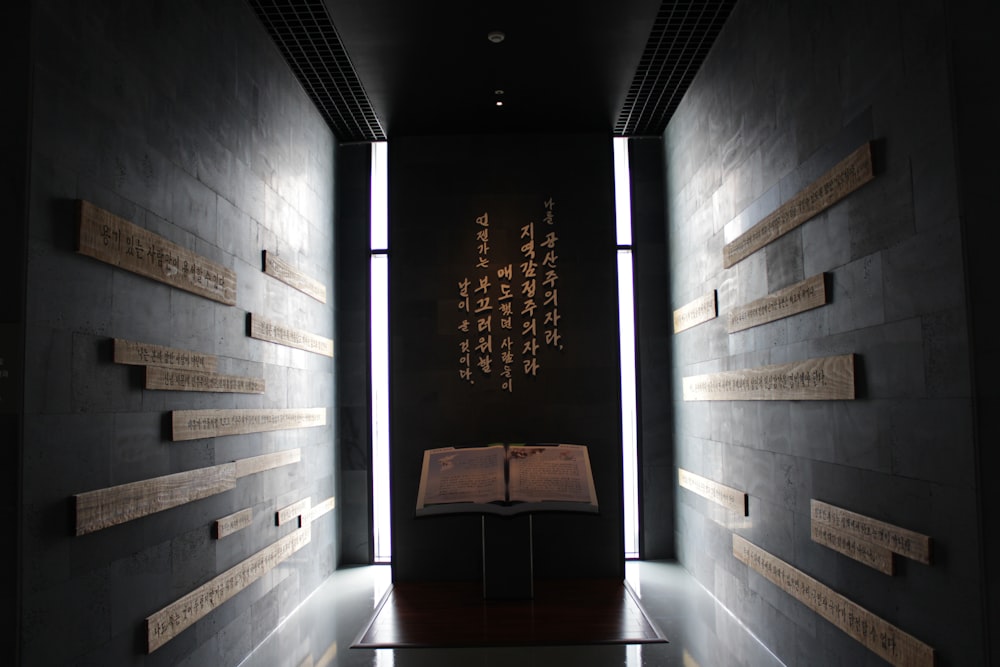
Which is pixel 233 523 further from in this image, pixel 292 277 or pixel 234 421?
pixel 292 277

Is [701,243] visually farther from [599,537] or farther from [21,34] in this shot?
[21,34]

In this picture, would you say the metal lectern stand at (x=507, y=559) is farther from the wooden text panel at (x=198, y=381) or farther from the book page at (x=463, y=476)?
the wooden text panel at (x=198, y=381)

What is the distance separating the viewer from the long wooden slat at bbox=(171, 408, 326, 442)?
368 cm

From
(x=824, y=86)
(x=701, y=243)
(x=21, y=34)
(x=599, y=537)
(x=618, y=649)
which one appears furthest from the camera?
(x=599, y=537)

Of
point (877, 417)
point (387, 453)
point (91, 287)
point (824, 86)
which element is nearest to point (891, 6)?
point (824, 86)

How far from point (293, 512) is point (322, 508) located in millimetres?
901

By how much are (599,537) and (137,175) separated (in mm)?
4771

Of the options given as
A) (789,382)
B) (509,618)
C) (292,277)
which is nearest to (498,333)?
(292,277)

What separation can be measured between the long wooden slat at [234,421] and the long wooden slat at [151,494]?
186 millimetres

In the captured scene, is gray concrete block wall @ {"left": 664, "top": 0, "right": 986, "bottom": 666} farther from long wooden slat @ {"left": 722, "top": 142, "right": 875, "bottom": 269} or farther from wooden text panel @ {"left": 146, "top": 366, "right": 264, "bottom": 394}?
wooden text panel @ {"left": 146, "top": 366, "right": 264, "bottom": 394}

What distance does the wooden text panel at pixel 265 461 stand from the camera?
4.45 m

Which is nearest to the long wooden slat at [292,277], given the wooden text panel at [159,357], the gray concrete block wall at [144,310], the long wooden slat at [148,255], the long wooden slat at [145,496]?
the gray concrete block wall at [144,310]

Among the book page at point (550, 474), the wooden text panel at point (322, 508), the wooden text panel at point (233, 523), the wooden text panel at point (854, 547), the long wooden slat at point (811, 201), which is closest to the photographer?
the wooden text panel at point (854, 547)

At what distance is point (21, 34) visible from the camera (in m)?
2.59
